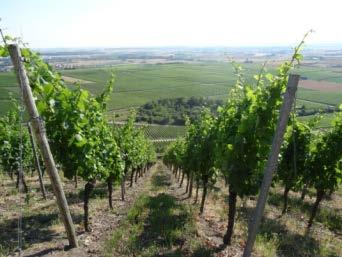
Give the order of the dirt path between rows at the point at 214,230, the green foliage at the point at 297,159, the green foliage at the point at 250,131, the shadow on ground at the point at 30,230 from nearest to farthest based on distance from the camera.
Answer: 1. the green foliage at the point at 250,131
2. the dirt path between rows at the point at 214,230
3. the shadow on ground at the point at 30,230
4. the green foliage at the point at 297,159

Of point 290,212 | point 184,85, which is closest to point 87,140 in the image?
point 290,212

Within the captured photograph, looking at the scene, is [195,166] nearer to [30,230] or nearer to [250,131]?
[30,230]

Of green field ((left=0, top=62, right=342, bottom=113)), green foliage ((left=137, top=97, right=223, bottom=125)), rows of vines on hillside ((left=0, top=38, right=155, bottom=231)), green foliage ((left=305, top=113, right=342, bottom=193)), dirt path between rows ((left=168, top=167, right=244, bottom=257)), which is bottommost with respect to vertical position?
green foliage ((left=137, top=97, right=223, bottom=125))

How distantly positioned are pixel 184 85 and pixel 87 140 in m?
98.9

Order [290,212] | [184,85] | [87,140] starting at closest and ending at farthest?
[87,140]
[290,212]
[184,85]

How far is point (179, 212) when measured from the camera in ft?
42.2

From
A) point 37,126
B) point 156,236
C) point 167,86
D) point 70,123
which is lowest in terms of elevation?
point 167,86

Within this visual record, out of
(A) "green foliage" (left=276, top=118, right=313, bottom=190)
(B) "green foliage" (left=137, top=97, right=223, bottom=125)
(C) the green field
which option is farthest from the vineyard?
(B) "green foliage" (left=137, top=97, right=223, bottom=125)

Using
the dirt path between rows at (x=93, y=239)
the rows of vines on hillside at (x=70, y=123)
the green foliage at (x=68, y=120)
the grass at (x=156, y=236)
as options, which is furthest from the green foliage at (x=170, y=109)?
the green foliage at (x=68, y=120)

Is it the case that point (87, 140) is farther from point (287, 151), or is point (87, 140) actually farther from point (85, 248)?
point (287, 151)

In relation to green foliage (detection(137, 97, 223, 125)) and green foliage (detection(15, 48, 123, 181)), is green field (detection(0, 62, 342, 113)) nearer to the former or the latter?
green foliage (detection(137, 97, 223, 125))

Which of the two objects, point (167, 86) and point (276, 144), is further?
point (167, 86)

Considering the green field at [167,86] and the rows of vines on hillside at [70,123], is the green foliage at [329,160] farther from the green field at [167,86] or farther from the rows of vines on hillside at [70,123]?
the green field at [167,86]

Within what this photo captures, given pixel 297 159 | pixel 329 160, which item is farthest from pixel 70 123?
pixel 297 159
